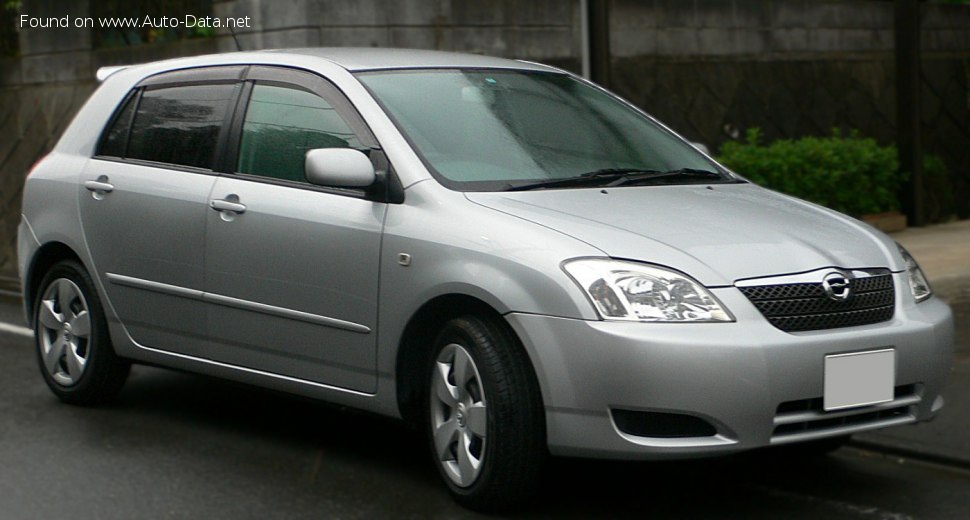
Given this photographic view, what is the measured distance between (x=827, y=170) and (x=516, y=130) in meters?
7.75

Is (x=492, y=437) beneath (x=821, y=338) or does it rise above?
beneath

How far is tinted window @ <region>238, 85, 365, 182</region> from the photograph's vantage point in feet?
20.1

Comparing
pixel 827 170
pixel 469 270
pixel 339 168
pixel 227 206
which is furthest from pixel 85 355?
pixel 827 170

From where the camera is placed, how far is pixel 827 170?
43.6ft

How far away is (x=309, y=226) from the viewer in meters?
5.93

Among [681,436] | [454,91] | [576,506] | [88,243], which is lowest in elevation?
[576,506]

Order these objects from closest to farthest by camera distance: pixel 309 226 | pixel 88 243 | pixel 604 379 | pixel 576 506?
pixel 604 379 < pixel 576 506 < pixel 309 226 < pixel 88 243

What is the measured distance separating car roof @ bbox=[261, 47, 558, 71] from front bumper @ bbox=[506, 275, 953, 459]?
1644 mm

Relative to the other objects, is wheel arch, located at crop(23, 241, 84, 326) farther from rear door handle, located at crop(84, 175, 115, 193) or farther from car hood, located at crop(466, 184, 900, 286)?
car hood, located at crop(466, 184, 900, 286)

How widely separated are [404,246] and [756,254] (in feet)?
4.13

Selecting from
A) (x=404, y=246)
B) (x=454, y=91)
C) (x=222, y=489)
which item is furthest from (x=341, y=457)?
(x=454, y=91)

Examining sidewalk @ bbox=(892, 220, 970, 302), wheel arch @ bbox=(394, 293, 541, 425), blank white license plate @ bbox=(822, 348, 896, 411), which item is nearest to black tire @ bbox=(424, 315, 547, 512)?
wheel arch @ bbox=(394, 293, 541, 425)

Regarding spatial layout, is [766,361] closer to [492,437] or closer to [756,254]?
[756,254]

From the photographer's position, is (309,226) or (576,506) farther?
(309,226)
